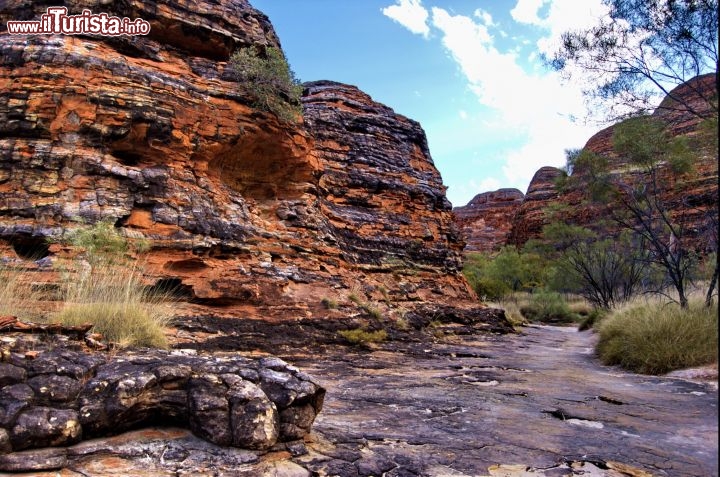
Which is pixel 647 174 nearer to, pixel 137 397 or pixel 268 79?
pixel 268 79

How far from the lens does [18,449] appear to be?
263 centimetres

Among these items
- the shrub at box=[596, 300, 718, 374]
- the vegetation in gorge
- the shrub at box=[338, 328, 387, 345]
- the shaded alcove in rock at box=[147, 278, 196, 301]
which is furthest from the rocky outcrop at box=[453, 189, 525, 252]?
the vegetation in gorge

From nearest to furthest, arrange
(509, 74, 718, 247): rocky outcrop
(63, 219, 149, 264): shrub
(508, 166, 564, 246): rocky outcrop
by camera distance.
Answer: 1. (63, 219, 149, 264): shrub
2. (509, 74, 718, 247): rocky outcrop
3. (508, 166, 564, 246): rocky outcrop

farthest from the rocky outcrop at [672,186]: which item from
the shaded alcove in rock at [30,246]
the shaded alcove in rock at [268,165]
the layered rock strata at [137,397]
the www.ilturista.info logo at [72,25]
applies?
the www.ilturista.info logo at [72,25]

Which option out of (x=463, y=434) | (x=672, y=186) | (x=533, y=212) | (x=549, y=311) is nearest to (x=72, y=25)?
(x=463, y=434)

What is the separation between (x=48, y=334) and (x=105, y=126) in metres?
7.02

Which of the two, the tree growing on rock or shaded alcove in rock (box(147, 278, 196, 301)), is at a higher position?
the tree growing on rock

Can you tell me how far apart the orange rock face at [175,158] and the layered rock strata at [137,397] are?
19.4ft

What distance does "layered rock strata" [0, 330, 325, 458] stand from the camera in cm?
277

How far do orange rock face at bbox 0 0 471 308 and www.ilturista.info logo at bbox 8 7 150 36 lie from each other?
0.22 metres

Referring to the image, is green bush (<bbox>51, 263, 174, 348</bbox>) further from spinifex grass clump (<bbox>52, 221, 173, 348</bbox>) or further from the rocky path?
the rocky path

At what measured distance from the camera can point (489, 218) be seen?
258 feet

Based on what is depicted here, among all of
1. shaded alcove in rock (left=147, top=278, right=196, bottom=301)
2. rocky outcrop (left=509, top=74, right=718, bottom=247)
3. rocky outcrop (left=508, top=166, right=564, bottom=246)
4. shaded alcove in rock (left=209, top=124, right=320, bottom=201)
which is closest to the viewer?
shaded alcove in rock (left=147, top=278, right=196, bottom=301)

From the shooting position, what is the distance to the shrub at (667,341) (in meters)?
7.39
